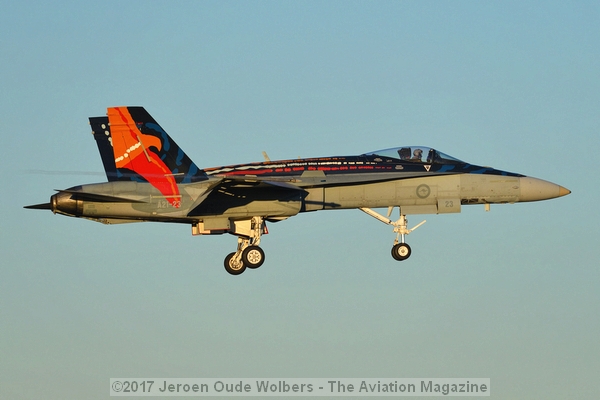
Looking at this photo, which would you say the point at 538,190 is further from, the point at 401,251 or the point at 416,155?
the point at 401,251

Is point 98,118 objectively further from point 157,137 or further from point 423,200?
point 423,200

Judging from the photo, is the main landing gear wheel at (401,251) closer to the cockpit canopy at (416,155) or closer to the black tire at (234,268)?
the cockpit canopy at (416,155)

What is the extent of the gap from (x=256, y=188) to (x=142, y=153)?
11.2 feet

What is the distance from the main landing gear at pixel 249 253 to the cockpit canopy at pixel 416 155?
407 cm

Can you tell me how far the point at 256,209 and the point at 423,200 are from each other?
5026 mm

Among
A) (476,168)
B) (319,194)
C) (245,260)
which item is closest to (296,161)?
(319,194)

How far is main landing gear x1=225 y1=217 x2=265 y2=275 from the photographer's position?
33.5 meters

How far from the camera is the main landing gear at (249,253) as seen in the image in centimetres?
3350

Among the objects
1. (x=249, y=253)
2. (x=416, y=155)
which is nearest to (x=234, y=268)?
(x=249, y=253)

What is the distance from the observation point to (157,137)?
3303 cm

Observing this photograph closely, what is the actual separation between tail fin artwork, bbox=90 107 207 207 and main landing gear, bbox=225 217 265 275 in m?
2.19

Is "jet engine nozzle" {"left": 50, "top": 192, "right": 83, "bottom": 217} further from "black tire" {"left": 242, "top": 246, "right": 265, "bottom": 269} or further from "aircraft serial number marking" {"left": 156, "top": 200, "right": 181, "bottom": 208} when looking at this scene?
"black tire" {"left": 242, "top": 246, "right": 265, "bottom": 269}

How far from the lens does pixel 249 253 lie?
3359 cm

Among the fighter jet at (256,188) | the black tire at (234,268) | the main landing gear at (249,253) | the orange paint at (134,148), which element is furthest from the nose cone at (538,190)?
the orange paint at (134,148)
